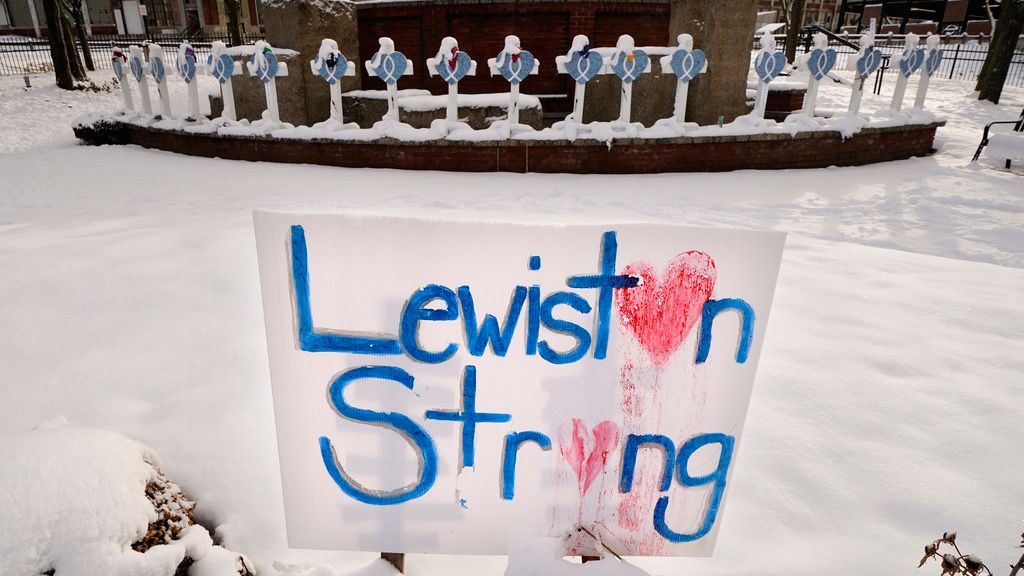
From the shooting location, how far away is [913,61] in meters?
7.55

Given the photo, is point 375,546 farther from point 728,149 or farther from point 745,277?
point 728,149

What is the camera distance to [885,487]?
168cm

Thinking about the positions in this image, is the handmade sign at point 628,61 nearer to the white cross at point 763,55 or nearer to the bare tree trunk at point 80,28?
the white cross at point 763,55

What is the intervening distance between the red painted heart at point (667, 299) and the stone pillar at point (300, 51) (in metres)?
7.96

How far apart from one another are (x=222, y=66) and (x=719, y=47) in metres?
6.47

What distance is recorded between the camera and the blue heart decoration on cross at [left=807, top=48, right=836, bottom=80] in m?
6.72

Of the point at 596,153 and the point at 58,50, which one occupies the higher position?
the point at 58,50

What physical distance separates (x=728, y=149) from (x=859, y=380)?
495cm

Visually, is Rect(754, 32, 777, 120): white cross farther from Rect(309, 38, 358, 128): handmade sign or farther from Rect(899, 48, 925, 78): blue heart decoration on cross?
Rect(309, 38, 358, 128): handmade sign

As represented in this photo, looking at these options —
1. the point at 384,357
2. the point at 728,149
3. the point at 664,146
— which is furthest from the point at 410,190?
the point at 384,357

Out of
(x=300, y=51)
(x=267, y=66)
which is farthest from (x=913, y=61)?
(x=267, y=66)

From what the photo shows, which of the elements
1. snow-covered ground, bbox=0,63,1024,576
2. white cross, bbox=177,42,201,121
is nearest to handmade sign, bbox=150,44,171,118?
white cross, bbox=177,42,201,121

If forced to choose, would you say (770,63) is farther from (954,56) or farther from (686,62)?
(954,56)

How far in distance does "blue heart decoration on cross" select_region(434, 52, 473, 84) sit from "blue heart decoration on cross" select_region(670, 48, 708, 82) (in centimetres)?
241
